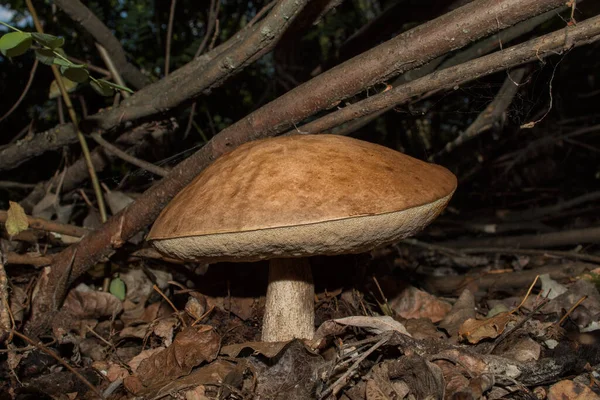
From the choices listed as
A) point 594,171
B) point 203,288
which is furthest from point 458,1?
point 594,171

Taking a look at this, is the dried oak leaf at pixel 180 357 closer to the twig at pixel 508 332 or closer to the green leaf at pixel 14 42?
the twig at pixel 508 332

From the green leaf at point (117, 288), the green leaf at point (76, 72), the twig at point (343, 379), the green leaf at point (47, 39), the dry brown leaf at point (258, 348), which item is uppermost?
the green leaf at point (47, 39)

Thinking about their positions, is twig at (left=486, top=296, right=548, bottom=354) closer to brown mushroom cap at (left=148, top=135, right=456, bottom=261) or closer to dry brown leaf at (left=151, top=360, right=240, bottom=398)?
brown mushroom cap at (left=148, top=135, right=456, bottom=261)

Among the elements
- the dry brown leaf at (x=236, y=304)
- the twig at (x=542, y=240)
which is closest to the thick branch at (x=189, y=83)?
the dry brown leaf at (x=236, y=304)

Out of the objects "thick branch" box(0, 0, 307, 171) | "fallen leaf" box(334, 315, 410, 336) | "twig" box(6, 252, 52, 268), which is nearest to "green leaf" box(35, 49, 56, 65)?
"thick branch" box(0, 0, 307, 171)

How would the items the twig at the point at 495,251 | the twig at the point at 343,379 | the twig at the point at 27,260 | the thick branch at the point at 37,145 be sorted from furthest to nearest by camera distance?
1. the twig at the point at 495,251
2. the thick branch at the point at 37,145
3. the twig at the point at 27,260
4. the twig at the point at 343,379
